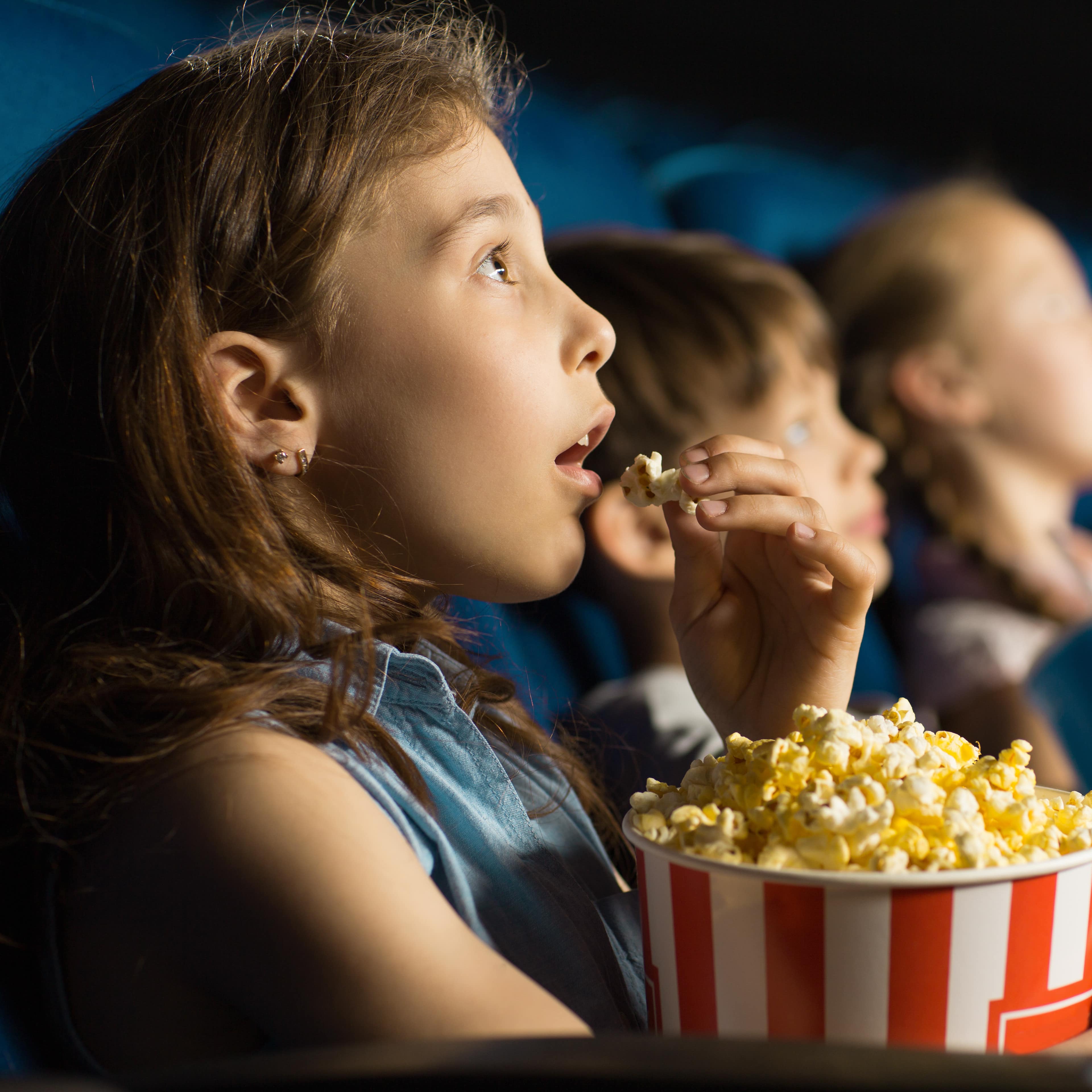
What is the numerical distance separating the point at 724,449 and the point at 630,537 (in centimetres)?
48

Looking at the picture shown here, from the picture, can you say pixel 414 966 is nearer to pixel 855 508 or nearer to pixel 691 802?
pixel 691 802

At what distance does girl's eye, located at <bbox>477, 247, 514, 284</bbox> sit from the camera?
0.72 meters

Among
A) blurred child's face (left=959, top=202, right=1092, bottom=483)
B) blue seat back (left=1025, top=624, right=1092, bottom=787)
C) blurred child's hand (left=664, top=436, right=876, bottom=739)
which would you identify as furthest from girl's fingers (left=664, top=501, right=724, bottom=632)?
blurred child's face (left=959, top=202, right=1092, bottom=483)

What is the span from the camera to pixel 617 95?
76.3 inches

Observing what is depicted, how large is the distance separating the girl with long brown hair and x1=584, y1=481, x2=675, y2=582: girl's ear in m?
0.41

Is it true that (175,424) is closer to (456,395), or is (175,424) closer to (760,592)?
(456,395)

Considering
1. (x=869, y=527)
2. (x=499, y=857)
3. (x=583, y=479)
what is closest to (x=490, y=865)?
(x=499, y=857)

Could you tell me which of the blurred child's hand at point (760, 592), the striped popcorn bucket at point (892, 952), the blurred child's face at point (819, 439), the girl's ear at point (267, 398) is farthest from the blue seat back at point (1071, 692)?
the girl's ear at point (267, 398)

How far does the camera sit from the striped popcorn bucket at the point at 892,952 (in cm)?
45

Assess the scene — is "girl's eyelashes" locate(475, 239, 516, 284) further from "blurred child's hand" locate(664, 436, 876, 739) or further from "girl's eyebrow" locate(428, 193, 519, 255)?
"blurred child's hand" locate(664, 436, 876, 739)

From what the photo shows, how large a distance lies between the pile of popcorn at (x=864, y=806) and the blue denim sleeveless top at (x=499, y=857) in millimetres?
119

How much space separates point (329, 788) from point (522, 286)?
0.38 meters

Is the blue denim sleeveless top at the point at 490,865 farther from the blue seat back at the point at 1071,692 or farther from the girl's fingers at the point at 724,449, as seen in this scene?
the blue seat back at the point at 1071,692

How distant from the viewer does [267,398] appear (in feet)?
2.25
